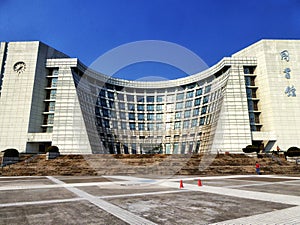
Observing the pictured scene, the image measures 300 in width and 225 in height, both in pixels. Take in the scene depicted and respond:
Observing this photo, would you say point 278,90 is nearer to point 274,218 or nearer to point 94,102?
point 94,102

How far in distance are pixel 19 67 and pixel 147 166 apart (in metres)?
44.0

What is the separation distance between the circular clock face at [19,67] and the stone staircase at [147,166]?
29550 millimetres

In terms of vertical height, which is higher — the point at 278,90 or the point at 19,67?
the point at 19,67

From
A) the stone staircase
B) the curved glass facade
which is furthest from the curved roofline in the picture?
the stone staircase

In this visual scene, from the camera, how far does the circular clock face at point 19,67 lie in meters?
49.7

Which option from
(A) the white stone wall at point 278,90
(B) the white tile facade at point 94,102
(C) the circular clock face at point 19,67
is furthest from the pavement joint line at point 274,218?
(C) the circular clock face at point 19,67

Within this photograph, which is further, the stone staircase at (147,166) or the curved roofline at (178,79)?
the curved roofline at (178,79)

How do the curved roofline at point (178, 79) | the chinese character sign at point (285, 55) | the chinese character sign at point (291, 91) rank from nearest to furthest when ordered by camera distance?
the chinese character sign at point (291, 91)
the chinese character sign at point (285, 55)
the curved roofline at point (178, 79)

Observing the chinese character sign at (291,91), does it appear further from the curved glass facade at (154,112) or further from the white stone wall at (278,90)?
the curved glass facade at (154,112)

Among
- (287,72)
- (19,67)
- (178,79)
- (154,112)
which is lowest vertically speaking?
(154,112)

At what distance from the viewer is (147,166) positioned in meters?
27.1

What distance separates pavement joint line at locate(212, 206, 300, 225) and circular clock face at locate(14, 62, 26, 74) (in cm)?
5752

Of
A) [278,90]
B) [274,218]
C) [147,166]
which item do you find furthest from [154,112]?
[274,218]

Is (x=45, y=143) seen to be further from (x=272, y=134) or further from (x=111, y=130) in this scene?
(x=272, y=134)
